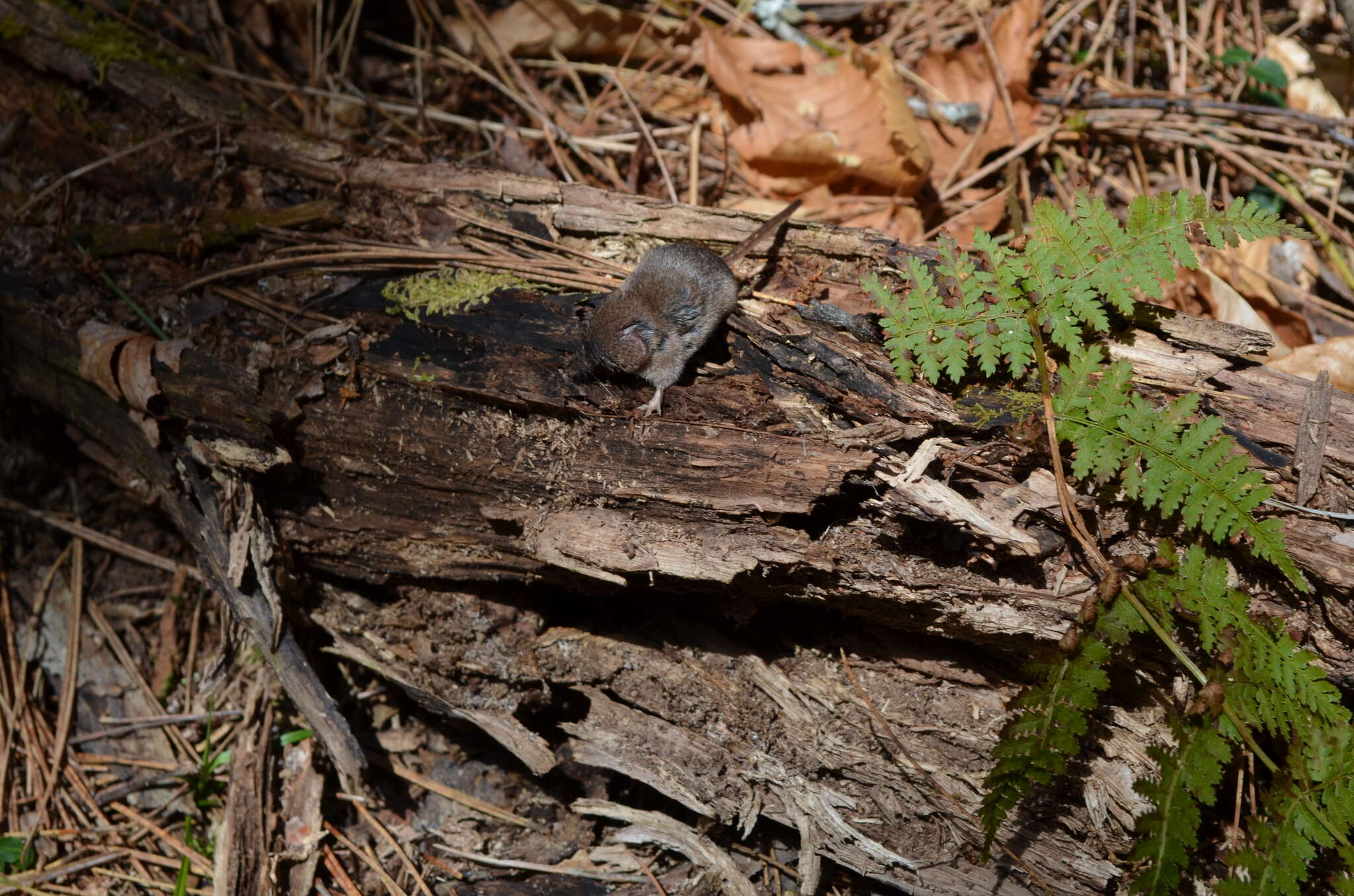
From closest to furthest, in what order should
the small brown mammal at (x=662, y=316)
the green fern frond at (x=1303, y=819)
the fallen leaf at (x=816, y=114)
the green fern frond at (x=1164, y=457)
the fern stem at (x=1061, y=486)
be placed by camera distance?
1. the green fern frond at (x=1303, y=819)
2. the green fern frond at (x=1164, y=457)
3. the fern stem at (x=1061, y=486)
4. the small brown mammal at (x=662, y=316)
5. the fallen leaf at (x=816, y=114)

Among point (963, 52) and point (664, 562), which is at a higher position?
point (963, 52)

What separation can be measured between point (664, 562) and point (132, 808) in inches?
108

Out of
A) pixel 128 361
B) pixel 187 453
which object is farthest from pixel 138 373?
pixel 187 453

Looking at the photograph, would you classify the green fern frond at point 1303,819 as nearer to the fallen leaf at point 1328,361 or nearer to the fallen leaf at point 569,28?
the fallen leaf at point 1328,361

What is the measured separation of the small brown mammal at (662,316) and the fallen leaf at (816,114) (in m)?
1.59

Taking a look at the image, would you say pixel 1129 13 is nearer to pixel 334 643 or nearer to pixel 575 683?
pixel 575 683

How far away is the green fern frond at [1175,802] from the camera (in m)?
2.44

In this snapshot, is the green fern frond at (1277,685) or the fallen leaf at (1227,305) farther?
the fallen leaf at (1227,305)

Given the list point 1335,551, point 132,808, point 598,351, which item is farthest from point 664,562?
point 132,808

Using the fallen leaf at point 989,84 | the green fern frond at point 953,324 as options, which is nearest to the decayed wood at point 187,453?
the green fern frond at point 953,324

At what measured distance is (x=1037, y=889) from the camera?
2.90 metres

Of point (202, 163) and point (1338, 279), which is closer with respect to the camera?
point (202, 163)

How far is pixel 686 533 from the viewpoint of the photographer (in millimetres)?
2924

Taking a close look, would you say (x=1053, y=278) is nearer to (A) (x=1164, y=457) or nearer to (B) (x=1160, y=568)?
(A) (x=1164, y=457)
